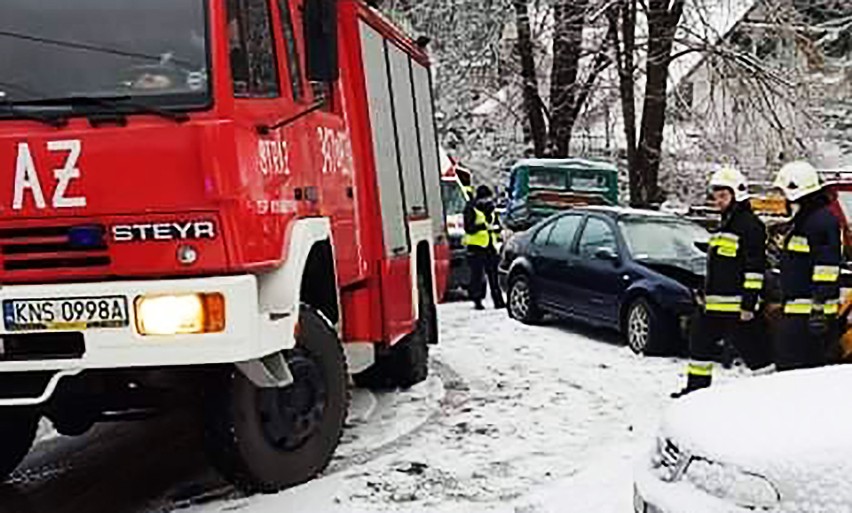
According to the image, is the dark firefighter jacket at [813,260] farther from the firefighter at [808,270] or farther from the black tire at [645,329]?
the black tire at [645,329]

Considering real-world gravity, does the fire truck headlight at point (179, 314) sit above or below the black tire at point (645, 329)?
above

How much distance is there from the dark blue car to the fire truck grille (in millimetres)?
7284

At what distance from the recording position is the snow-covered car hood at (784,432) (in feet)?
14.0

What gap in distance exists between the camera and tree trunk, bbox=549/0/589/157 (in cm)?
2856

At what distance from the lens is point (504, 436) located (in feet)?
27.9

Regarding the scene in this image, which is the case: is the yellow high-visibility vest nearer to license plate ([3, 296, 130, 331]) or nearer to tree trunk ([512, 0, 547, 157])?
license plate ([3, 296, 130, 331])

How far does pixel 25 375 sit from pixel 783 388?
3.67 meters

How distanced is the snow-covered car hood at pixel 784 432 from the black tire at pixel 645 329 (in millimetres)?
6309

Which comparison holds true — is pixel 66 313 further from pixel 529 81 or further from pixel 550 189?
pixel 529 81

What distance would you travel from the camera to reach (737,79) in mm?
26781

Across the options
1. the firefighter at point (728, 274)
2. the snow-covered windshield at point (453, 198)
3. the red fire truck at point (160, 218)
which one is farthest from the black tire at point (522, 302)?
the red fire truck at point (160, 218)

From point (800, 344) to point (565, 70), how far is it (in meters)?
22.0

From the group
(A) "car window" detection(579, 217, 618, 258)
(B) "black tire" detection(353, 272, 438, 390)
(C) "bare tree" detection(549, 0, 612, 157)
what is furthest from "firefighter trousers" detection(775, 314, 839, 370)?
(C) "bare tree" detection(549, 0, 612, 157)

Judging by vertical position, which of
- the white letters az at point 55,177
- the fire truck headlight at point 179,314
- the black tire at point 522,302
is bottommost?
the black tire at point 522,302
